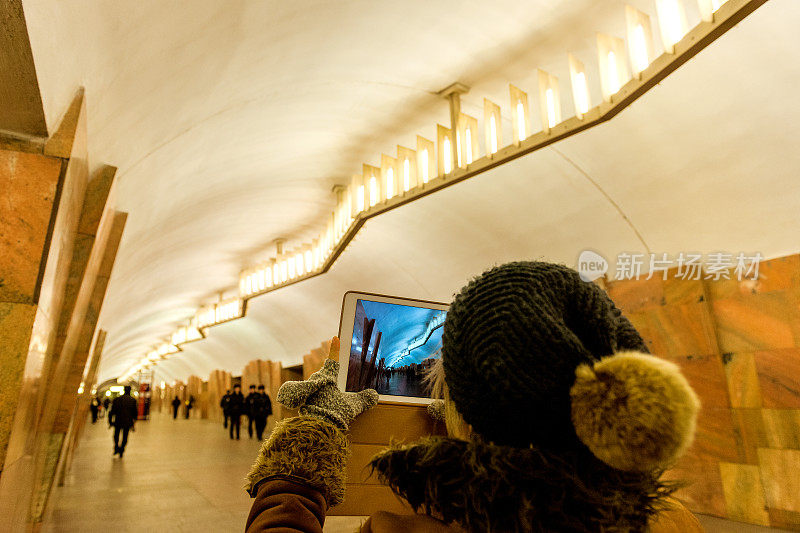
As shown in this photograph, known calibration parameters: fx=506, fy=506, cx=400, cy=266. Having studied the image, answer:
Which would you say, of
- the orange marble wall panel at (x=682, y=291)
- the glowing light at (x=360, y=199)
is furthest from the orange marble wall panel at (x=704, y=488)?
the glowing light at (x=360, y=199)

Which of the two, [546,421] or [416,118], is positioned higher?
[416,118]

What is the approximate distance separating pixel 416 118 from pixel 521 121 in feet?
6.93

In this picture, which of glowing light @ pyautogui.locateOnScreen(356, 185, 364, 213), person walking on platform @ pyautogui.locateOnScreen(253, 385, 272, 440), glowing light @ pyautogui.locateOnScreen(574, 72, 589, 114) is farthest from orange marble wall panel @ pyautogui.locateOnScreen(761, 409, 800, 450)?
person walking on platform @ pyautogui.locateOnScreen(253, 385, 272, 440)

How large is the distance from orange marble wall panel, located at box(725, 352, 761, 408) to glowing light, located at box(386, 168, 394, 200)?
4.59 metres

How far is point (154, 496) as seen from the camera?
6.21 metres

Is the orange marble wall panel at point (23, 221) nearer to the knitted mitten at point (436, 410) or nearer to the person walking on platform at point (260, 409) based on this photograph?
the knitted mitten at point (436, 410)

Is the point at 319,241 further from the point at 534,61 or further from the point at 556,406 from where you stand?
the point at 556,406

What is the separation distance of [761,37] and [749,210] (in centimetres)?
196

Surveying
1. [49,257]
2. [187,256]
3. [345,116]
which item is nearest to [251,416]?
[187,256]

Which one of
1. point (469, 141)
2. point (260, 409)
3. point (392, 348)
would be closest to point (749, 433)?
point (469, 141)

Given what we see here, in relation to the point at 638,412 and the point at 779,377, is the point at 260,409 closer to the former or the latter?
the point at 779,377

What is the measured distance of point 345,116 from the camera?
668cm

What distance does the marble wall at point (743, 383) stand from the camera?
551 cm

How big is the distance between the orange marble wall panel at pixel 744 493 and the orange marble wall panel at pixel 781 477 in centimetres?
8
